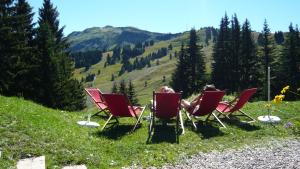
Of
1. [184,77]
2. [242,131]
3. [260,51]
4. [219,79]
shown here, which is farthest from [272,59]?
[242,131]

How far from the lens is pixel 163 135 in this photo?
48.2 feet

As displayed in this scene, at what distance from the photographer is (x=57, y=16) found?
62.9 metres

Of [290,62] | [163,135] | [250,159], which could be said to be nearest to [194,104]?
[163,135]

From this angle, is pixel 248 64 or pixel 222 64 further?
pixel 222 64

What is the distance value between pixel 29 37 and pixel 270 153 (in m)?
44.2

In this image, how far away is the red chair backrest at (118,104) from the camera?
607 inches

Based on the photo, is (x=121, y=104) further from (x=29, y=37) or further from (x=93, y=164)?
(x=29, y=37)

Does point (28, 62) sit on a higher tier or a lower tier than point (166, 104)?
higher

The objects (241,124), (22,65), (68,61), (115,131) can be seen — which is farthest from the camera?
(68,61)

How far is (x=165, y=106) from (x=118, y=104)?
5.89 ft

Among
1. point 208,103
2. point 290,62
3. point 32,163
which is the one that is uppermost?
point 208,103

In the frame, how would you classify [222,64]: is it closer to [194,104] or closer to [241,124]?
[241,124]

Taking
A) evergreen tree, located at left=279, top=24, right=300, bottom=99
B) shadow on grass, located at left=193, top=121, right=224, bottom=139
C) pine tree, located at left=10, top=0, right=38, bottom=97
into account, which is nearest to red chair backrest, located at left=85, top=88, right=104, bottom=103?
shadow on grass, located at left=193, top=121, right=224, bottom=139

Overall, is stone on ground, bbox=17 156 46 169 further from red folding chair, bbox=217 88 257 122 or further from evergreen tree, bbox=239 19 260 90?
evergreen tree, bbox=239 19 260 90
